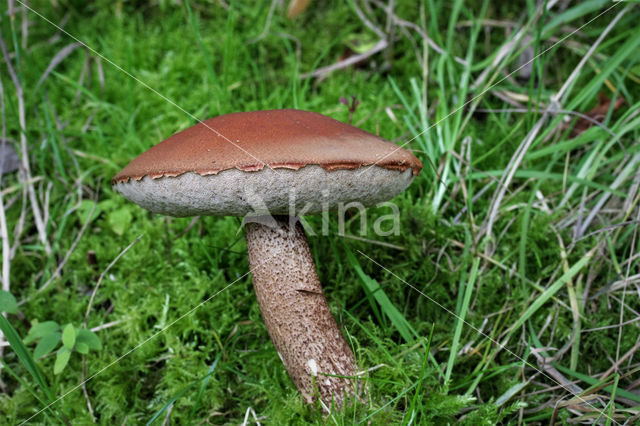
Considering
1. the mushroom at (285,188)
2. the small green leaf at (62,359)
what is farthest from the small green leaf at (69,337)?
the mushroom at (285,188)

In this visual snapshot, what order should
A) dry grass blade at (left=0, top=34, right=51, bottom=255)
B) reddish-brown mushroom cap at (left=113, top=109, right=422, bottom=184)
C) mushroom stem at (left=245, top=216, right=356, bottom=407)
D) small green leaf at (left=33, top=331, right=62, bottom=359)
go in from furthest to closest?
dry grass blade at (left=0, top=34, right=51, bottom=255)
small green leaf at (left=33, top=331, right=62, bottom=359)
mushroom stem at (left=245, top=216, right=356, bottom=407)
reddish-brown mushroom cap at (left=113, top=109, right=422, bottom=184)

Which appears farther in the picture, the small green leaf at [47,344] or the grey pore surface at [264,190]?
the small green leaf at [47,344]

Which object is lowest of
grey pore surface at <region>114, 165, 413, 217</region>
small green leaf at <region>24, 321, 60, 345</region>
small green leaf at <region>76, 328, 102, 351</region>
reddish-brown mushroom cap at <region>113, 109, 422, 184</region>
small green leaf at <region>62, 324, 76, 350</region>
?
small green leaf at <region>76, 328, 102, 351</region>

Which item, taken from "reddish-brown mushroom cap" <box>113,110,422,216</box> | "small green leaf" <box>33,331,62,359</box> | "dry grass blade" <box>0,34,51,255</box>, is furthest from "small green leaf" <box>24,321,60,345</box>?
"reddish-brown mushroom cap" <box>113,110,422,216</box>

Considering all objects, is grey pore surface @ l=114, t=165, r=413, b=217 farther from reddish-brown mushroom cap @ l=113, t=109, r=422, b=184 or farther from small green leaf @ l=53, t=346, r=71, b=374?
small green leaf @ l=53, t=346, r=71, b=374

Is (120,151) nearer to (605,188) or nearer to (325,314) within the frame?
(325,314)

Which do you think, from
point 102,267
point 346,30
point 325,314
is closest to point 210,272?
point 102,267

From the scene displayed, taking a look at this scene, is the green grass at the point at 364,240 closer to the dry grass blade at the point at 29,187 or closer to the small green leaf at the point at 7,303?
the dry grass blade at the point at 29,187

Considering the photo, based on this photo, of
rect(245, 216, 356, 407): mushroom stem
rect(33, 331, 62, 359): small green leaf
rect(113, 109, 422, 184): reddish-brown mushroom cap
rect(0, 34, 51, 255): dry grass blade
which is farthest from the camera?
rect(0, 34, 51, 255): dry grass blade
